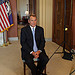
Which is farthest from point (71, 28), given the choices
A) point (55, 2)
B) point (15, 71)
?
point (15, 71)

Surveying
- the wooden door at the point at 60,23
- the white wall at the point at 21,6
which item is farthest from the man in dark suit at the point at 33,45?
the white wall at the point at 21,6

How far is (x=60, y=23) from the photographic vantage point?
509 centimetres

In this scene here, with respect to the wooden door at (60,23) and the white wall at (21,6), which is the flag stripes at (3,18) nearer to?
the wooden door at (60,23)

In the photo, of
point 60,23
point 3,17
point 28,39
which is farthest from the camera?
point 3,17

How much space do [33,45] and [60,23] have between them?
9.08ft

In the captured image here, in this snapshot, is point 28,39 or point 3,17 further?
point 3,17

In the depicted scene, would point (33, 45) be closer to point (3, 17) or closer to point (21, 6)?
point (3, 17)

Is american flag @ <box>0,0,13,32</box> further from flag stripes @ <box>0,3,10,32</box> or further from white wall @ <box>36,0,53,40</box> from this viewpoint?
white wall @ <box>36,0,53,40</box>

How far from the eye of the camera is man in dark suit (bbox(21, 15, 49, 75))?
241cm

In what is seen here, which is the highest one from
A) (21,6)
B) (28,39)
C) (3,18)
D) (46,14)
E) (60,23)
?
(21,6)

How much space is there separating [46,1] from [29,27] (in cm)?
374

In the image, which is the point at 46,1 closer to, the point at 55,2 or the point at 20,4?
the point at 55,2

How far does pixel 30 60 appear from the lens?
7.68 feet

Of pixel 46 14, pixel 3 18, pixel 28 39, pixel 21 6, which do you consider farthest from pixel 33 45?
pixel 21 6
